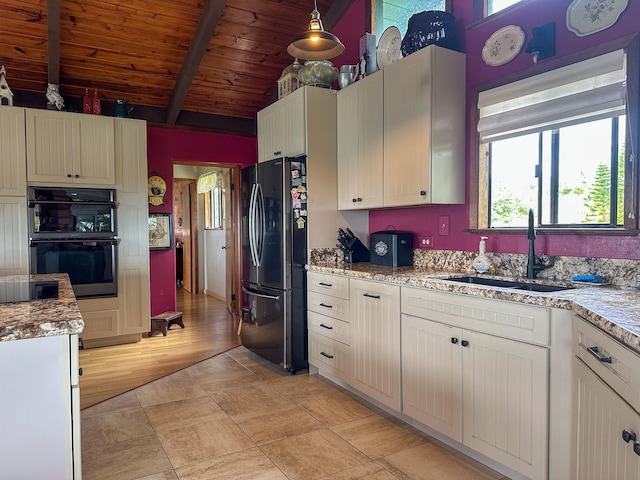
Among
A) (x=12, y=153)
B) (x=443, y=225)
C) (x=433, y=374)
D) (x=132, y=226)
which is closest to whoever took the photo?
(x=433, y=374)

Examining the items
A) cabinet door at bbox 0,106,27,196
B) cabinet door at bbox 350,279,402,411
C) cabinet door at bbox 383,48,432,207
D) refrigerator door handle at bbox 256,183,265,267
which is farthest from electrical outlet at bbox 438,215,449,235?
cabinet door at bbox 0,106,27,196

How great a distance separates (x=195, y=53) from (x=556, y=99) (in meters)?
3.25

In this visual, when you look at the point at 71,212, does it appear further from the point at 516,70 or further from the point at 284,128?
the point at 516,70

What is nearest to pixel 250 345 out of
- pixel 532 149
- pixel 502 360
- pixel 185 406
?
pixel 185 406

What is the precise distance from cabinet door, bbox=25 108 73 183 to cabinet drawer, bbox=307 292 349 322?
2602 millimetres

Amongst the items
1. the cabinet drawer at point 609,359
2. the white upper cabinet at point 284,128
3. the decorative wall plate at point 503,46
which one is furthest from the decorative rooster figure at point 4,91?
the cabinet drawer at point 609,359

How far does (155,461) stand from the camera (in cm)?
226

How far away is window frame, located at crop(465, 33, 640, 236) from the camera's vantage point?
206 centimetres

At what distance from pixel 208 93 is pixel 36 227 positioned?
2325mm

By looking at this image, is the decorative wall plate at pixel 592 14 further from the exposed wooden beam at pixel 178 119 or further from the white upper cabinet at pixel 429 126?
the exposed wooden beam at pixel 178 119

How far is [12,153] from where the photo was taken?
3.93 meters

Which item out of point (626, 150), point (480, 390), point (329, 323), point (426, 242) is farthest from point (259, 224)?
point (626, 150)

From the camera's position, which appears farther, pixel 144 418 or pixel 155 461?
pixel 144 418

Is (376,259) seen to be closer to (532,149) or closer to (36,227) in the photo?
(532,149)
